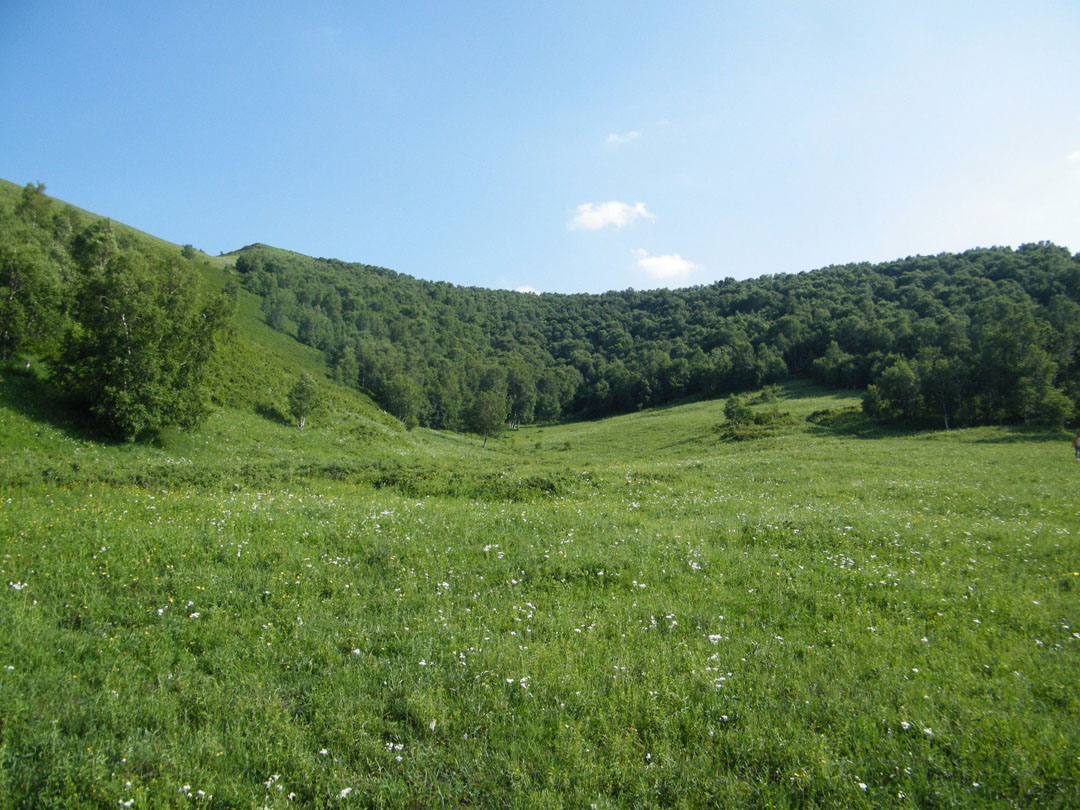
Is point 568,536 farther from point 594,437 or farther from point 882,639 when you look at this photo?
point 594,437

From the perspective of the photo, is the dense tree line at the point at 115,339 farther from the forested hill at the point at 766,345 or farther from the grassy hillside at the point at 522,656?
the forested hill at the point at 766,345

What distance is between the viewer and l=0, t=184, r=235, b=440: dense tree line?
91.0 feet

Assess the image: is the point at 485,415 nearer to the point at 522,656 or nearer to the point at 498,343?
the point at 522,656

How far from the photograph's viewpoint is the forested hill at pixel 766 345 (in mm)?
56656

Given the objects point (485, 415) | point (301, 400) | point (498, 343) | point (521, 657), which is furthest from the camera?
point (498, 343)

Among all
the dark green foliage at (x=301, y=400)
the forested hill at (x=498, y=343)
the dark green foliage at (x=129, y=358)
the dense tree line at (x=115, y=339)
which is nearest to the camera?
the dark green foliage at (x=129, y=358)

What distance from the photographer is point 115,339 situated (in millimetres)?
28578

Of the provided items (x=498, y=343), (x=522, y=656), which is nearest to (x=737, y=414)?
(x=522, y=656)

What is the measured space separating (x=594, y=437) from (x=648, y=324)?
11385 cm

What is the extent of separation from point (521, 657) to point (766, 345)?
13632 centimetres

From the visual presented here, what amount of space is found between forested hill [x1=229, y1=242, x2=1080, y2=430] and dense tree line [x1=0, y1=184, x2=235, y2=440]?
157ft

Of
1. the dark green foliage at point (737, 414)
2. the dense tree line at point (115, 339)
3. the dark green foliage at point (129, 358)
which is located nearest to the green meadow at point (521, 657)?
the dark green foliage at point (129, 358)

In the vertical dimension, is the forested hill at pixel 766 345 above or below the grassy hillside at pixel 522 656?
above

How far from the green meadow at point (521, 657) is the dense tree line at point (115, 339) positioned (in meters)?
18.9
